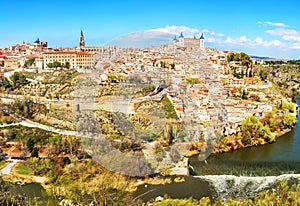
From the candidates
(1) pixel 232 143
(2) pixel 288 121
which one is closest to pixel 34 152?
(1) pixel 232 143

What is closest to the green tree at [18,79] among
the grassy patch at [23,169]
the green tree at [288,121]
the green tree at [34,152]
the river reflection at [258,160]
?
the green tree at [34,152]

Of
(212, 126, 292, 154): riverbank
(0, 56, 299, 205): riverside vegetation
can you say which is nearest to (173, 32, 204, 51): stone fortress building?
(0, 56, 299, 205): riverside vegetation

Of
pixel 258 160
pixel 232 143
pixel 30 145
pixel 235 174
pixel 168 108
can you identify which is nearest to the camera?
pixel 235 174

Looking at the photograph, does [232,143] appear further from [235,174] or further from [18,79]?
[18,79]

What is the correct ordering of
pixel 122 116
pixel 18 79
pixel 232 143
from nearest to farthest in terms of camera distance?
1. pixel 122 116
2. pixel 232 143
3. pixel 18 79

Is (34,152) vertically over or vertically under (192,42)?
under

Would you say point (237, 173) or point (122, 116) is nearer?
point (237, 173)

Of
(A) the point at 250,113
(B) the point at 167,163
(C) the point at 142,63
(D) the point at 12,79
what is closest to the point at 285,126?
(A) the point at 250,113

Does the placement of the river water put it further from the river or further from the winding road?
the winding road
